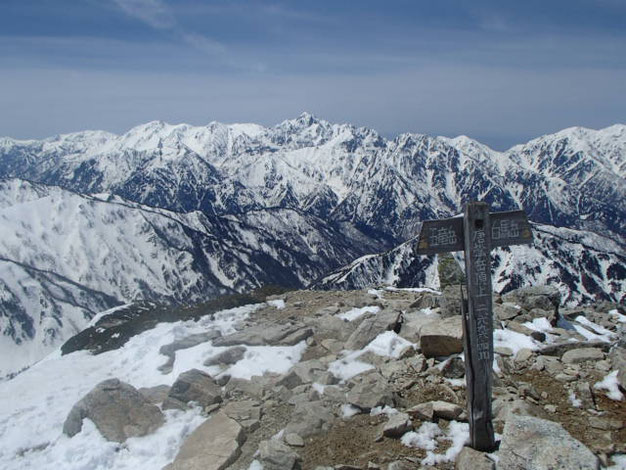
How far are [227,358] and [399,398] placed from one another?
26.2 feet

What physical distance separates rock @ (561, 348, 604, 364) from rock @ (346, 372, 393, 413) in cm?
585

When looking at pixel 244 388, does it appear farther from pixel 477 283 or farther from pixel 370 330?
pixel 477 283

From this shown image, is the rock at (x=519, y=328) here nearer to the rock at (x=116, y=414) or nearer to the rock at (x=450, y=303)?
the rock at (x=450, y=303)

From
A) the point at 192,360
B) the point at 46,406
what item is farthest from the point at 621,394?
the point at 46,406

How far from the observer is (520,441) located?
363 inches

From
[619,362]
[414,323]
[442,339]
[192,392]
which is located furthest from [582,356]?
[192,392]

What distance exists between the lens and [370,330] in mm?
17750

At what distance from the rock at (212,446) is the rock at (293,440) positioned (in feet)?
4.57

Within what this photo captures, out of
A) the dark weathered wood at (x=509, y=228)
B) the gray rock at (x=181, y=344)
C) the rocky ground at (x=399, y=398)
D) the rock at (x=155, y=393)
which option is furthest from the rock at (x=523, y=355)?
the gray rock at (x=181, y=344)

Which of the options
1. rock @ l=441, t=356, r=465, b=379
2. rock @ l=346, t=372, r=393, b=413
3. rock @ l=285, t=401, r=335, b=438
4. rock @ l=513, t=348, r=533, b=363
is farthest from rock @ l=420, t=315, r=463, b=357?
rock @ l=285, t=401, r=335, b=438

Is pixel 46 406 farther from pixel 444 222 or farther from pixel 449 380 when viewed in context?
pixel 444 222

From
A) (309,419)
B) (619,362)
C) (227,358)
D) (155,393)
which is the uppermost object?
(619,362)

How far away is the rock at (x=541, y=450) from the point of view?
8.61 meters

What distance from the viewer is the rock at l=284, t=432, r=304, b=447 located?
1178 cm
